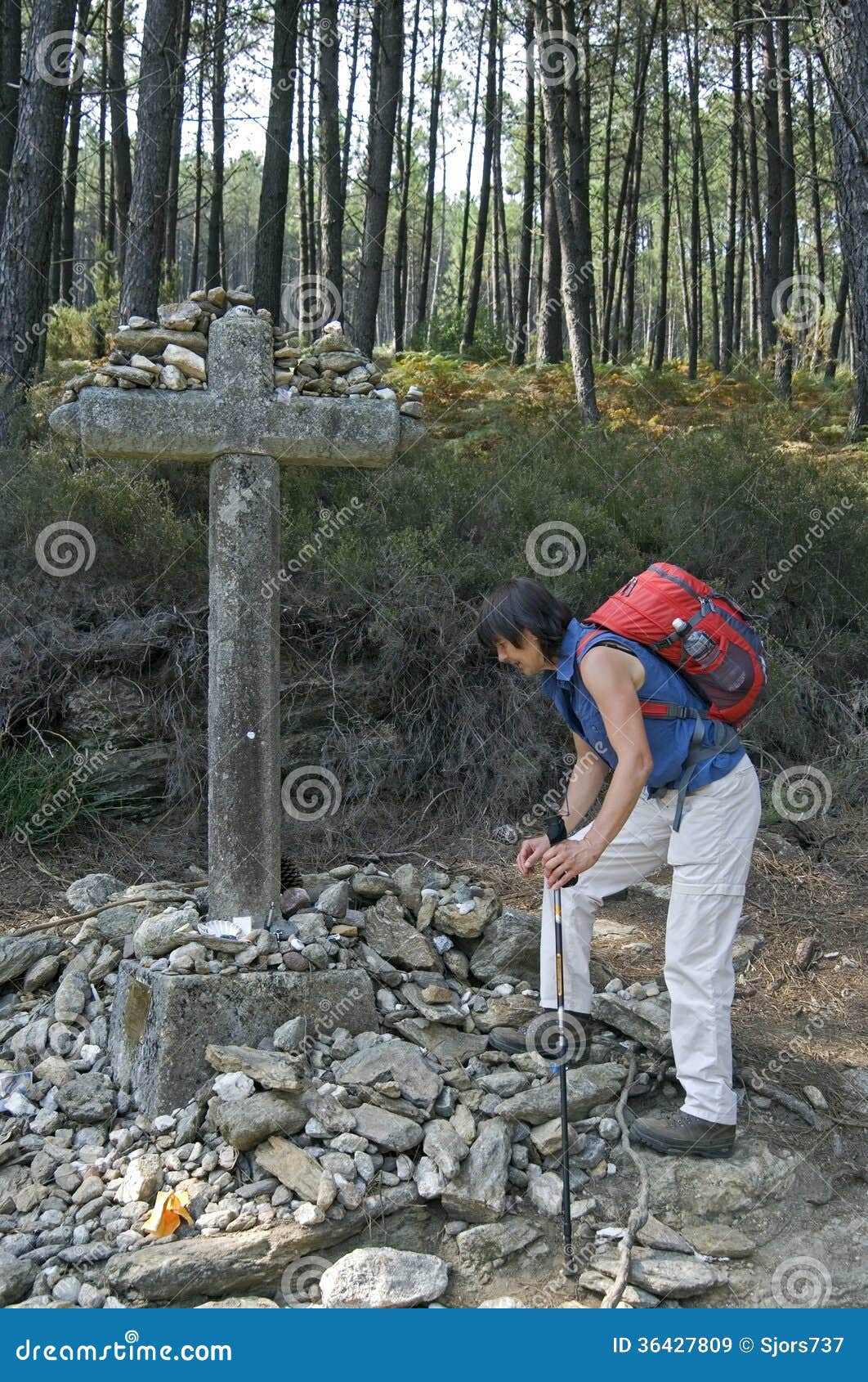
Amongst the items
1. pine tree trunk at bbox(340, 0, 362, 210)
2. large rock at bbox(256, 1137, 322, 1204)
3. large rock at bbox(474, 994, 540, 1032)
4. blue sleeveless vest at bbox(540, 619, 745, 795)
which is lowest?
large rock at bbox(256, 1137, 322, 1204)

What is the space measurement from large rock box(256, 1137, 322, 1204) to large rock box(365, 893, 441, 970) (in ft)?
3.49

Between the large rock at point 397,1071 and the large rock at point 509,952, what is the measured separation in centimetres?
66

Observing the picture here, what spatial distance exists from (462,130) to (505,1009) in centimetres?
2672

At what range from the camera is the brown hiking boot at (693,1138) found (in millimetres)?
3666

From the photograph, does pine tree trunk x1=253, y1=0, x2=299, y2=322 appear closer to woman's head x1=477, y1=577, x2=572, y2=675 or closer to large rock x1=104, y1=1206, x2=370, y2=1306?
woman's head x1=477, y1=577, x2=572, y2=675

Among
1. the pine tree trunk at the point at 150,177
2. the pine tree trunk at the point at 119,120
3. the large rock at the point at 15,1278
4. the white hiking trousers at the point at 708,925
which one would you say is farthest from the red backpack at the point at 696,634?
the pine tree trunk at the point at 119,120

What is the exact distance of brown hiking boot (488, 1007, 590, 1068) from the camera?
13.7ft

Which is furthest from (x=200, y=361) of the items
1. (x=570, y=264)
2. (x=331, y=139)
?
(x=331, y=139)

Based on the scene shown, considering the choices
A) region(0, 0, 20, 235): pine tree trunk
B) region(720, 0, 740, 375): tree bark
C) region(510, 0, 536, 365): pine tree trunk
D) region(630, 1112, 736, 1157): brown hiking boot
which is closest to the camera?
region(630, 1112, 736, 1157): brown hiking boot

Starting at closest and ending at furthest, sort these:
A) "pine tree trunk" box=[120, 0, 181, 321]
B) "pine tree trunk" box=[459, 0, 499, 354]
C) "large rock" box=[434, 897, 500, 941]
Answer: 1. "large rock" box=[434, 897, 500, 941]
2. "pine tree trunk" box=[120, 0, 181, 321]
3. "pine tree trunk" box=[459, 0, 499, 354]

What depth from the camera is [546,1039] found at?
4.25 metres

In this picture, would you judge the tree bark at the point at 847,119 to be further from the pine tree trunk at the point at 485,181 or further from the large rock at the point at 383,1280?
the pine tree trunk at the point at 485,181

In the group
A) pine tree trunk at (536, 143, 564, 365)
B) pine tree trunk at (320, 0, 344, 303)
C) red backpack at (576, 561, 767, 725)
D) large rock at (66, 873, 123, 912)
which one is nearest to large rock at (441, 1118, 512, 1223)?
red backpack at (576, 561, 767, 725)

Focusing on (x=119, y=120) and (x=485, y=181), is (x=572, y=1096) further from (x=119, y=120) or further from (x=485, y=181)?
(x=485, y=181)
